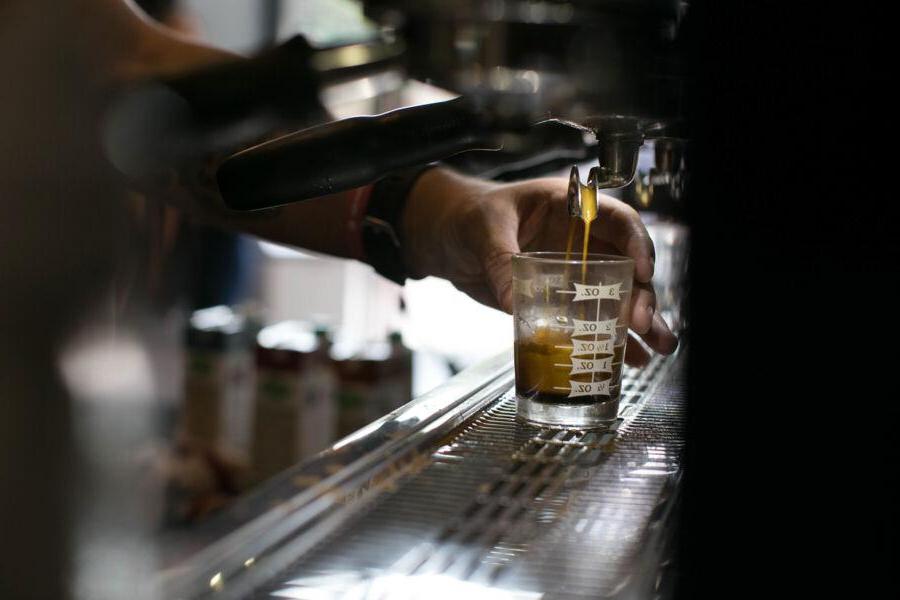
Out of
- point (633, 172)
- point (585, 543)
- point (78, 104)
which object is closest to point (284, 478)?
point (585, 543)

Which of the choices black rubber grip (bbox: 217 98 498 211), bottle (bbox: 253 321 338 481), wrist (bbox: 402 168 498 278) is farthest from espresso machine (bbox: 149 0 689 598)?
bottle (bbox: 253 321 338 481)

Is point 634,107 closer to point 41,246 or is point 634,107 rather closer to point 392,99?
point 392,99

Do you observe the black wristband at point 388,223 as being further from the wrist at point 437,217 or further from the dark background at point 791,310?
the dark background at point 791,310

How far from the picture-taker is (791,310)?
0.40 meters

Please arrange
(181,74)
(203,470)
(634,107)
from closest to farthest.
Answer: (634,107) < (181,74) < (203,470)

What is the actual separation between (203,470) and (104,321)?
0.33m

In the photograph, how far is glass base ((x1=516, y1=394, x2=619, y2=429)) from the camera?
0.60 m

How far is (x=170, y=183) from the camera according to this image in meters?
1.27

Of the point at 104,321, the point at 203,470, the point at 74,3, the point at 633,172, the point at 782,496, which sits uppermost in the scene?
the point at 74,3

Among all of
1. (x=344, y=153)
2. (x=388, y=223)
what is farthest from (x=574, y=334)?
(x=388, y=223)

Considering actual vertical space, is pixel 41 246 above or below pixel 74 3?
below

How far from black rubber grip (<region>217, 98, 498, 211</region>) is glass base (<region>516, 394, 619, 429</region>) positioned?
6.5 inches

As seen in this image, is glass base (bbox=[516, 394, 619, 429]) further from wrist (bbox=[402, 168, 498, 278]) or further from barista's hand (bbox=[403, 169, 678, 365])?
wrist (bbox=[402, 168, 498, 278])

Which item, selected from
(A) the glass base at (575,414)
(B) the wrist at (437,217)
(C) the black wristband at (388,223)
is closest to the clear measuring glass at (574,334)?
(A) the glass base at (575,414)
